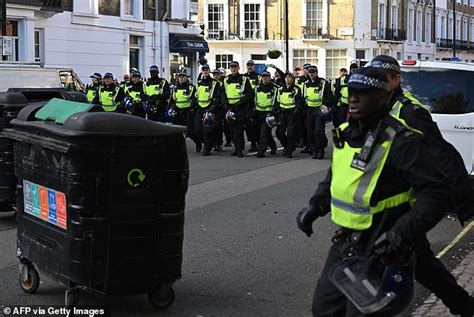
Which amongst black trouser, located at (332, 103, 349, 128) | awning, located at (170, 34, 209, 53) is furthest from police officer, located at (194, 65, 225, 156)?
awning, located at (170, 34, 209, 53)

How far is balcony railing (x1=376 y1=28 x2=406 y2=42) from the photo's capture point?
5638 cm

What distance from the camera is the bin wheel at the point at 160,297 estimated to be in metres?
5.85

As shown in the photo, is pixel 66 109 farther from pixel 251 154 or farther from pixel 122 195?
pixel 251 154

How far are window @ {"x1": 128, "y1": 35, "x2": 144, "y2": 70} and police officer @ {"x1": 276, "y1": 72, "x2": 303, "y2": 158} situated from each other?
62.3 feet

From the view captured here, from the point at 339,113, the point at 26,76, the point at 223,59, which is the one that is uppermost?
the point at 223,59

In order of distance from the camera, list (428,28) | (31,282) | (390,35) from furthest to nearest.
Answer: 1. (428,28)
2. (390,35)
3. (31,282)

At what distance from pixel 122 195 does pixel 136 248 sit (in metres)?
0.39

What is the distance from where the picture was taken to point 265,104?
55.5ft

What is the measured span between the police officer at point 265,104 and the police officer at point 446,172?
11489mm

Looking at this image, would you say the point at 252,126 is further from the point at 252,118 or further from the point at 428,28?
the point at 428,28

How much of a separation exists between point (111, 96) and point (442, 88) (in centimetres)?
1082

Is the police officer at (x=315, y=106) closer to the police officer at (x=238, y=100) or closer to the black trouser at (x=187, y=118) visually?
the police officer at (x=238, y=100)

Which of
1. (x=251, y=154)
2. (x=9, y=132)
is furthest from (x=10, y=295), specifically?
(x=251, y=154)

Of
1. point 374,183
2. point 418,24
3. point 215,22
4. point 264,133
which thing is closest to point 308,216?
point 374,183
